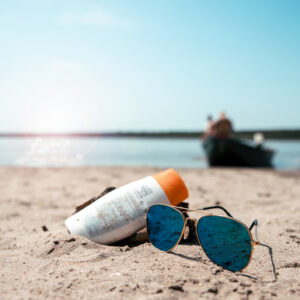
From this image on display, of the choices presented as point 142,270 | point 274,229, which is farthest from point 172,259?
point 274,229

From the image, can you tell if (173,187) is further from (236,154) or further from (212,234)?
(236,154)

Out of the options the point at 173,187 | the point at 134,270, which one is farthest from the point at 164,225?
the point at 134,270

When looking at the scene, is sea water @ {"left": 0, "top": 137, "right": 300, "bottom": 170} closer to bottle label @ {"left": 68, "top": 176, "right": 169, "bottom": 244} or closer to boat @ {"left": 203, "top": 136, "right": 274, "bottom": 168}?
boat @ {"left": 203, "top": 136, "right": 274, "bottom": 168}

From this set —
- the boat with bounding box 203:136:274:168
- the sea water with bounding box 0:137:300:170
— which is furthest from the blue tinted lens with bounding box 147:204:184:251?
the boat with bounding box 203:136:274:168

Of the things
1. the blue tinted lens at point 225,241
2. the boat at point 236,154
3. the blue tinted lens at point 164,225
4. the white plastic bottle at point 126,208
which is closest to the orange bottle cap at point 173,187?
the white plastic bottle at point 126,208

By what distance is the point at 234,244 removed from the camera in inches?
90.3

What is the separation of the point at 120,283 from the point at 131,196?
2.92ft

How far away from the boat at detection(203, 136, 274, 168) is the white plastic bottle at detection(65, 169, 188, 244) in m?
13.9

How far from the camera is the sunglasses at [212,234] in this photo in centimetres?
226

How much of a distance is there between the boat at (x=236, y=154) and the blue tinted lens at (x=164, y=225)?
14.1m

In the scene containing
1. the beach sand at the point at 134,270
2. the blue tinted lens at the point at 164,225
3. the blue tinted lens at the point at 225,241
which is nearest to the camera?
the beach sand at the point at 134,270

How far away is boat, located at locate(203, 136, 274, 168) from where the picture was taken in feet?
52.2

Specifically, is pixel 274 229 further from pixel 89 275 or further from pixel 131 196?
pixel 89 275

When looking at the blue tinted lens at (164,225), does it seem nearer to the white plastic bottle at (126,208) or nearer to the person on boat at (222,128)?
the white plastic bottle at (126,208)
